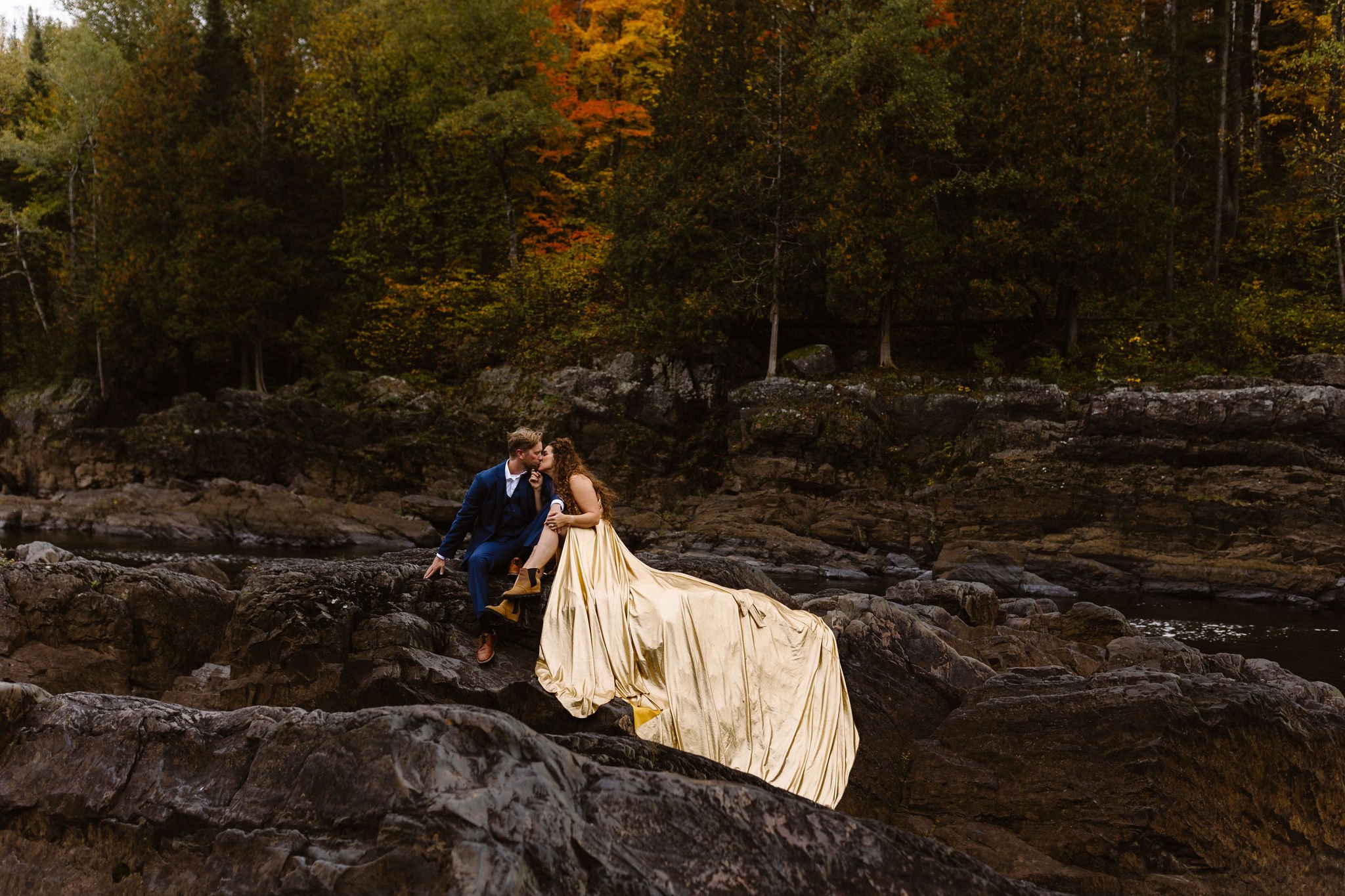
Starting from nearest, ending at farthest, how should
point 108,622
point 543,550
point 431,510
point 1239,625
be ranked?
1. point 543,550
2. point 108,622
3. point 1239,625
4. point 431,510

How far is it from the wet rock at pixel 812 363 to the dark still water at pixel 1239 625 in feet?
31.0

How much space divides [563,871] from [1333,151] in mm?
32628

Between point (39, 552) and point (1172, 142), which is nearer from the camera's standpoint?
point (39, 552)

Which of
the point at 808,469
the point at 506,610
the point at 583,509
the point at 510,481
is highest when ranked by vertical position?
the point at 510,481

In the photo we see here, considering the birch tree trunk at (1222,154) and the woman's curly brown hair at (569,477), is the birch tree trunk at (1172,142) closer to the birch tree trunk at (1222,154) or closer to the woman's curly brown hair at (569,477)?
the birch tree trunk at (1222,154)

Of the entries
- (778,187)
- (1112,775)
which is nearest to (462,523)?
(1112,775)

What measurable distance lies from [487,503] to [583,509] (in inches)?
32.4

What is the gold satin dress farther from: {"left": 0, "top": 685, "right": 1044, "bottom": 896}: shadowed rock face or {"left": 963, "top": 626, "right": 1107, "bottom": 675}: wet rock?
{"left": 963, "top": 626, "right": 1107, "bottom": 675}: wet rock

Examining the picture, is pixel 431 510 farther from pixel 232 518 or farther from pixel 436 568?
pixel 436 568

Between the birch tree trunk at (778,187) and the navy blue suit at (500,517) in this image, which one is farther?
the birch tree trunk at (778,187)

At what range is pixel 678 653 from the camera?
705cm

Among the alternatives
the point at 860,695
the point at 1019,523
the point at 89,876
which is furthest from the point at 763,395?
the point at 89,876

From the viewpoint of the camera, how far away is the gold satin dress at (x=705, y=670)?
683 centimetres

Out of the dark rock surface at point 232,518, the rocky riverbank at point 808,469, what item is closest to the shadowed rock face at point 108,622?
the rocky riverbank at point 808,469
